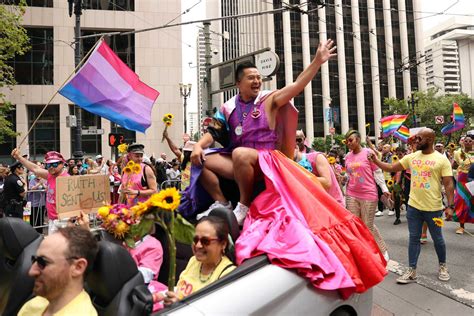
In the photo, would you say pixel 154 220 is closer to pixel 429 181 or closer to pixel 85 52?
pixel 429 181

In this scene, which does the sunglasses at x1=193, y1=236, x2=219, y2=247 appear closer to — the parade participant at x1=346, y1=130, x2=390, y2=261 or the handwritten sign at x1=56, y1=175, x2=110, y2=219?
the handwritten sign at x1=56, y1=175, x2=110, y2=219

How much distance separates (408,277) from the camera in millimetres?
4902

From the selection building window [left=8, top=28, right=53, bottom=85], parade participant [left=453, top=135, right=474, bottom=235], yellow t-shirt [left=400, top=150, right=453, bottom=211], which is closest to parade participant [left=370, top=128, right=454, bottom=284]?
yellow t-shirt [left=400, top=150, right=453, bottom=211]

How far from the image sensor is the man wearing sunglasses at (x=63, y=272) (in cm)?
185

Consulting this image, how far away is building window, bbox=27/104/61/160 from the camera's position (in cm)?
2706

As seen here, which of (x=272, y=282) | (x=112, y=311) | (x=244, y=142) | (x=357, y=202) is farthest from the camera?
(x=357, y=202)

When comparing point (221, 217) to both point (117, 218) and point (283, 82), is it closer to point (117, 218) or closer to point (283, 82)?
point (117, 218)

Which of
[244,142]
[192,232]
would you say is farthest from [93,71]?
[192,232]

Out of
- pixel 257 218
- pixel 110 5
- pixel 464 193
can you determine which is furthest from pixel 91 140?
pixel 257 218

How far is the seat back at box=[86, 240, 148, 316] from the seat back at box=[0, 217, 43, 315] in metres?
0.80

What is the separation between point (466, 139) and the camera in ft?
25.1

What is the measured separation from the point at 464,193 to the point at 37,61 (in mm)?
29052

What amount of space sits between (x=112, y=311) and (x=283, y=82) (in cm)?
5779

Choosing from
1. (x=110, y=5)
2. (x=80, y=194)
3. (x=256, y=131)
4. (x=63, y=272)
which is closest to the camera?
(x=63, y=272)
